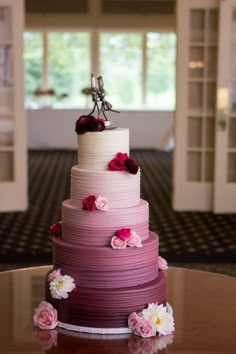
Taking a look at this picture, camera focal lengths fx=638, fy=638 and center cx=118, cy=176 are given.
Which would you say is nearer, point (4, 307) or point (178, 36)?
point (4, 307)

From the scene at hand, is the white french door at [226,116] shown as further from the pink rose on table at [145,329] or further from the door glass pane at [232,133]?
the pink rose on table at [145,329]

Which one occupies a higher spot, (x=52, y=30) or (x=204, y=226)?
(x=52, y=30)

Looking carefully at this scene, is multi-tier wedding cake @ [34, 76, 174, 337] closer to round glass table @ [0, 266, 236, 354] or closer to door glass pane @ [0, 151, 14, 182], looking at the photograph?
round glass table @ [0, 266, 236, 354]

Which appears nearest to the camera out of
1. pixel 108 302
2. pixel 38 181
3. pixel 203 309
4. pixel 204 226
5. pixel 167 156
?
pixel 108 302

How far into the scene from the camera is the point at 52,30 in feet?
40.3

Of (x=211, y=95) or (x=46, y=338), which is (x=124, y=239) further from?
(x=211, y=95)

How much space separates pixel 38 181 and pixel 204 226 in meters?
3.24

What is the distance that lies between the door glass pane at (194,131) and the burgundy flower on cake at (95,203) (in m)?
4.58

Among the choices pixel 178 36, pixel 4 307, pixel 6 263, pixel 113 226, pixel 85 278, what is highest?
pixel 178 36

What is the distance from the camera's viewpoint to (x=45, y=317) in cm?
185

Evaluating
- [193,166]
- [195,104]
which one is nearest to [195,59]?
[195,104]

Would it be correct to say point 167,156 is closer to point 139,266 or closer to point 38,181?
point 38,181

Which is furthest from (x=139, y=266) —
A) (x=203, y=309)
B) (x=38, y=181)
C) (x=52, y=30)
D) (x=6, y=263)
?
(x=52, y=30)

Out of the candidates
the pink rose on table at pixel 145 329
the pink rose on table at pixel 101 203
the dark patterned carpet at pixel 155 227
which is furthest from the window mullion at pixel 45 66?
the pink rose on table at pixel 145 329
